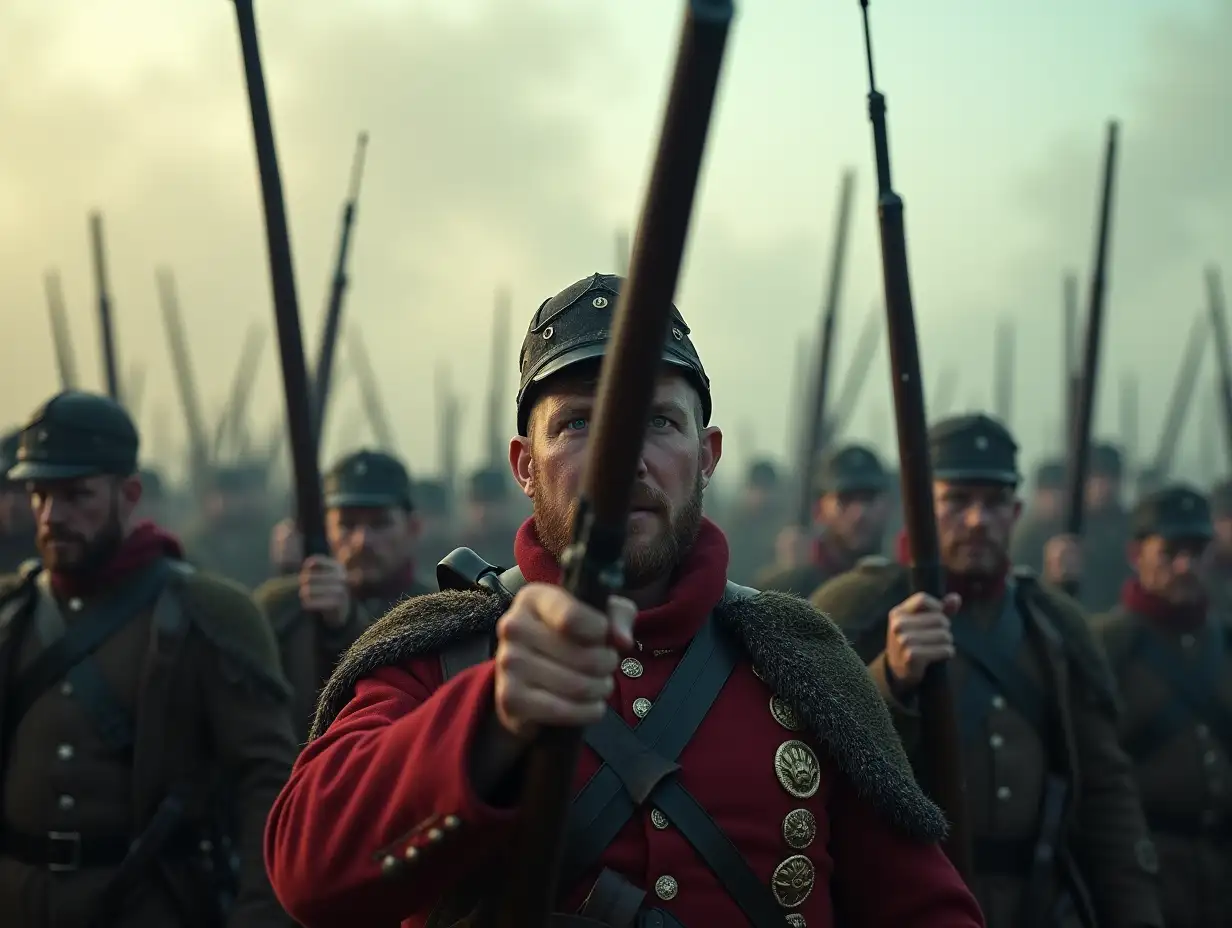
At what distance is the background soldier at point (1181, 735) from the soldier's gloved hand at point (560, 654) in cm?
652

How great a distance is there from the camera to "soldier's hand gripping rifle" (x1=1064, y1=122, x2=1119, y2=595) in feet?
29.5

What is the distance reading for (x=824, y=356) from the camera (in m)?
12.7

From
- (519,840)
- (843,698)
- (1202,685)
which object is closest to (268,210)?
(843,698)

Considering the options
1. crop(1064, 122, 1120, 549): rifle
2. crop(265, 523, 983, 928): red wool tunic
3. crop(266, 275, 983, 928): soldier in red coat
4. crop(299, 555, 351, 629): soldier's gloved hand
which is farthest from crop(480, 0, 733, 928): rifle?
crop(1064, 122, 1120, 549): rifle

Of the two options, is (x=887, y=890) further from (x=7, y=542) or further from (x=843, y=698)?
(x=7, y=542)

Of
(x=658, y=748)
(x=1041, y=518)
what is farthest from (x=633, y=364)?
(x=1041, y=518)

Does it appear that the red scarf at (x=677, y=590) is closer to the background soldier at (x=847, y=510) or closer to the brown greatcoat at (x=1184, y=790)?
the brown greatcoat at (x=1184, y=790)

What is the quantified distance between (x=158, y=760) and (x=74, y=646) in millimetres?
617

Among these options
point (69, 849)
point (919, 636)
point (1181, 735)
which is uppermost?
point (919, 636)

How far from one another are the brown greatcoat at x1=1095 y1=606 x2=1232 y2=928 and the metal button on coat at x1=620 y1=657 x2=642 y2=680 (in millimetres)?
5545

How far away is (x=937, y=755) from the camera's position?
4777 mm

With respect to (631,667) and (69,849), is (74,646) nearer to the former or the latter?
(69,849)

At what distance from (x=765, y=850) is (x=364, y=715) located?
839 mm

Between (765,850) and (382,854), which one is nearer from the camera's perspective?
(382,854)
